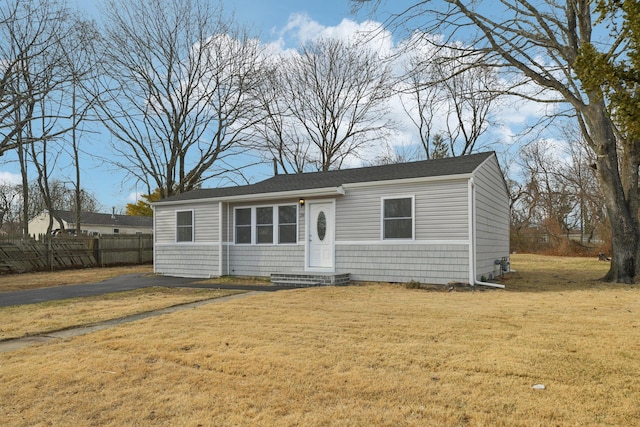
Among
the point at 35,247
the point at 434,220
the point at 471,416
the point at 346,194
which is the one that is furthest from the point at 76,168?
the point at 471,416

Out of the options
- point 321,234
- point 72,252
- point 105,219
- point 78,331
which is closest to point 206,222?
point 321,234

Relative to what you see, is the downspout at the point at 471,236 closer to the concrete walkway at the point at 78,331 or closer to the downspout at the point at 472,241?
the downspout at the point at 472,241

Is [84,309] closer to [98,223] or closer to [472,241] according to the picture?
[472,241]

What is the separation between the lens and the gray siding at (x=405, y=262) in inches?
412

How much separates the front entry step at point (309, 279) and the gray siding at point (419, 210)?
3.66ft

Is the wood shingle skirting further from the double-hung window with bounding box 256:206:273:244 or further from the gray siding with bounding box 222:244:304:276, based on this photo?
the double-hung window with bounding box 256:206:273:244

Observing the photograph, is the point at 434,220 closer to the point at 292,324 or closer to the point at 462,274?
the point at 462,274

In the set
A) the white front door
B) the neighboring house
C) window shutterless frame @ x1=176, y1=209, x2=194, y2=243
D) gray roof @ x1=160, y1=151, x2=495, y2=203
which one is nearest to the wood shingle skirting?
the neighboring house

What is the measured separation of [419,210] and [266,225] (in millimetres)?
4886

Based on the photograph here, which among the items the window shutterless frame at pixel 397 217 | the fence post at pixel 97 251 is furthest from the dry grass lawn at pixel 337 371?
the fence post at pixel 97 251

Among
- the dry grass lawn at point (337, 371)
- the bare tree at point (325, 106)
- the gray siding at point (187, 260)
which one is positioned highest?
the bare tree at point (325, 106)

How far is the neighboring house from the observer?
10617mm

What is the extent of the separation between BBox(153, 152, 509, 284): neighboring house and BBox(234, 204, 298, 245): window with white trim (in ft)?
0.10

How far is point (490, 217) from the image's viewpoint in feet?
41.3
